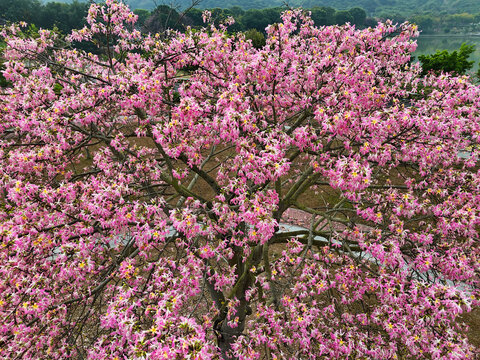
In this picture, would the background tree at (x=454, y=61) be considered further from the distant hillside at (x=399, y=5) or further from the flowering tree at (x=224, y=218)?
the distant hillside at (x=399, y=5)

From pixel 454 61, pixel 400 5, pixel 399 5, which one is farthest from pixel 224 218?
pixel 399 5

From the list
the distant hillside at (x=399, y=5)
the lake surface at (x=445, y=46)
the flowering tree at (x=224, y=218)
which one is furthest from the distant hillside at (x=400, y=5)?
the flowering tree at (x=224, y=218)

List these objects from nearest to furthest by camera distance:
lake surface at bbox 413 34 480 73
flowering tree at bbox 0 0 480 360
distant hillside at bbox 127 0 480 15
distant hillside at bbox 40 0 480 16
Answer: flowering tree at bbox 0 0 480 360 → lake surface at bbox 413 34 480 73 → distant hillside at bbox 40 0 480 16 → distant hillside at bbox 127 0 480 15

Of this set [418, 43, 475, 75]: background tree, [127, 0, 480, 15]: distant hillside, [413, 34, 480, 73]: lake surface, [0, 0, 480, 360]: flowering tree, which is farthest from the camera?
[127, 0, 480, 15]: distant hillside

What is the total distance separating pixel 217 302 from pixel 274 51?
18.9 ft

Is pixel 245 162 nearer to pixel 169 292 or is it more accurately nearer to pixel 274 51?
pixel 169 292

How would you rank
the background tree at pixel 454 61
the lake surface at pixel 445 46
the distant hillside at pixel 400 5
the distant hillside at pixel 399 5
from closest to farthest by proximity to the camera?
1. the background tree at pixel 454 61
2. the lake surface at pixel 445 46
3. the distant hillside at pixel 399 5
4. the distant hillside at pixel 400 5

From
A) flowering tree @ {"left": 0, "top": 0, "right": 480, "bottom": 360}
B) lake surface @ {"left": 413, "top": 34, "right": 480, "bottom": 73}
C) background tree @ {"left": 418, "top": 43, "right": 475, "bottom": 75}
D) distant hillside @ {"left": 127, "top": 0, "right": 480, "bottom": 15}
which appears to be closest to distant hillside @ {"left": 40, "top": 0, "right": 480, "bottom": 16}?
distant hillside @ {"left": 127, "top": 0, "right": 480, "bottom": 15}

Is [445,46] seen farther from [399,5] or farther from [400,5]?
[399,5]

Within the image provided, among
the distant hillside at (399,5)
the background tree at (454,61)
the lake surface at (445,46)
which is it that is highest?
the distant hillside at (399,5)

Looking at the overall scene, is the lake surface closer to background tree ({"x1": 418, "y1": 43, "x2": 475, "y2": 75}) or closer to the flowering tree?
background tree ({"x1": 418, "y1": 43, "x2": 475, "y2": 75})

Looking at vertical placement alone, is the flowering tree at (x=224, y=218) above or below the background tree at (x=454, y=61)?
above

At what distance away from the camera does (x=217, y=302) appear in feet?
19.9

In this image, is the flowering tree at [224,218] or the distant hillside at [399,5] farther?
the distant hillside at [399,5]
